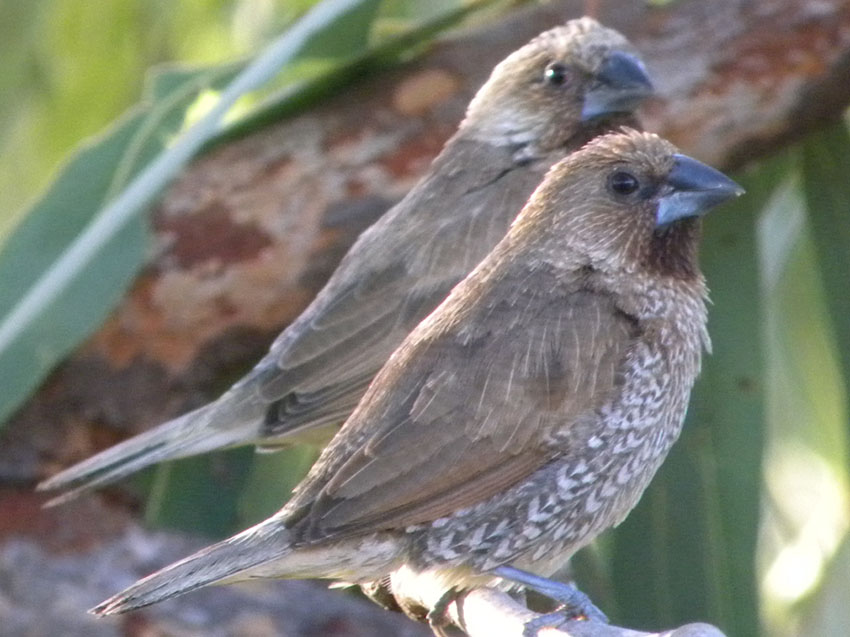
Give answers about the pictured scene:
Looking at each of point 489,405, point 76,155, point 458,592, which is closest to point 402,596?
point 458,592

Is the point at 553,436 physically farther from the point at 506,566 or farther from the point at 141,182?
the point at 141,182

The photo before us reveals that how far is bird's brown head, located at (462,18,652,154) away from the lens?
412 centimetres

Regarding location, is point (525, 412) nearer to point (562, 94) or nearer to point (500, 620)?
point (500, 620)

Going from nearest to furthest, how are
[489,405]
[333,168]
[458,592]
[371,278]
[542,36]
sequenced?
[489,405] → [458,592] → [371,278] → [542,36] → [333,168]

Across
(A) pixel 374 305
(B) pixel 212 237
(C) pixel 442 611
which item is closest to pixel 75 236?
(B) pixel 212 237

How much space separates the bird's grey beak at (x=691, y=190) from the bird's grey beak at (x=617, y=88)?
83cm

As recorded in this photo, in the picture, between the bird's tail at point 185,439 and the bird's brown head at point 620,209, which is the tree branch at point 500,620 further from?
the bird's tail at point 185,439

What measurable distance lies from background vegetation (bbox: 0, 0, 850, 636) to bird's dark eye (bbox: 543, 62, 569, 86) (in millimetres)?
848

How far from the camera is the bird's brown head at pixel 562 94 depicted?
4.12 m

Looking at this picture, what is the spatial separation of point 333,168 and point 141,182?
0.61 meters

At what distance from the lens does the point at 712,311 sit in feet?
16.9

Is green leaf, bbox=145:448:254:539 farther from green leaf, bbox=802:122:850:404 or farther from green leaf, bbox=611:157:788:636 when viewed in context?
green leaf, bbox=802:122:850:404

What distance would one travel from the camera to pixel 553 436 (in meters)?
3.07

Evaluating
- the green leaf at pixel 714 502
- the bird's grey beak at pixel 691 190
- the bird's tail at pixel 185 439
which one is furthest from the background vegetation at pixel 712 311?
the bird's grey beak at pixel 691 190
